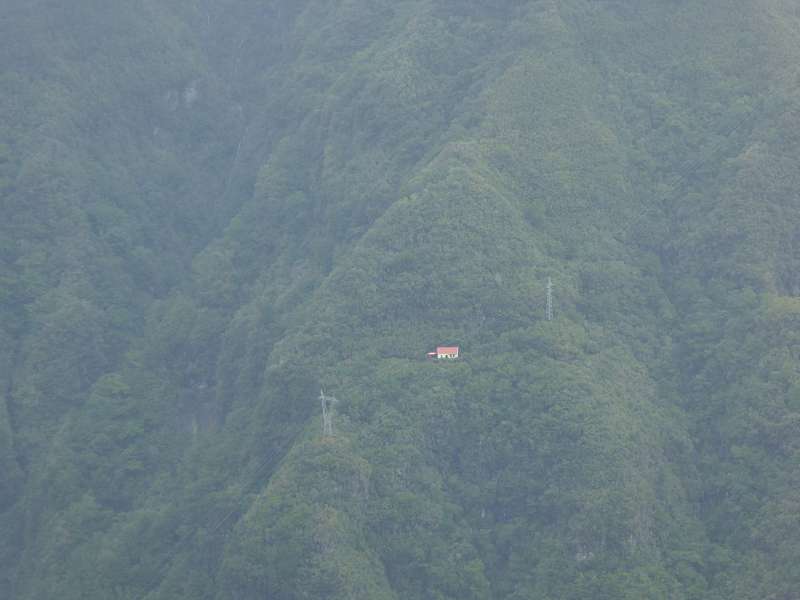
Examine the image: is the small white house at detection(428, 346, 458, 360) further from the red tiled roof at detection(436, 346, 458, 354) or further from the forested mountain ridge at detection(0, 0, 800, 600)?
the forested mountain ridge at detection(0, 0, 800, 600)

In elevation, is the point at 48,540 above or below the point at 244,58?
below

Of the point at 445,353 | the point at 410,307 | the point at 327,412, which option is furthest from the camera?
the point at 410,307

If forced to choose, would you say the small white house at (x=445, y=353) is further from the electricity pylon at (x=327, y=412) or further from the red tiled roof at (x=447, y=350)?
the electricity pylon at (x=327, y=412)

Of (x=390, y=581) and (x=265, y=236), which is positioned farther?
(x=265, y=236)

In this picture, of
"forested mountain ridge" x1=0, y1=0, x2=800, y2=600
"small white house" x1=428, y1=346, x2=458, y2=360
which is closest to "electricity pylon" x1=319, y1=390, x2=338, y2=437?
"forested mountain ridge" x1=0, y1=0, x2=800, y2=600

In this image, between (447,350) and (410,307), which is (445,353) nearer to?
(447,350)

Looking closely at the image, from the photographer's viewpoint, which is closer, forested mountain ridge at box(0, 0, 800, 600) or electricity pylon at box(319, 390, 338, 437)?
forested mountain ridge at box(0, 0, 800, 600)

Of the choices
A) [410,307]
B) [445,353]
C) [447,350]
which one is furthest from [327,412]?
[410,307]

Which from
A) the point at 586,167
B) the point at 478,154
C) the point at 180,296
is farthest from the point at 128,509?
the point at 586,167

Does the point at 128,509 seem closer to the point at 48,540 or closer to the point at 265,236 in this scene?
the point at 48,540
